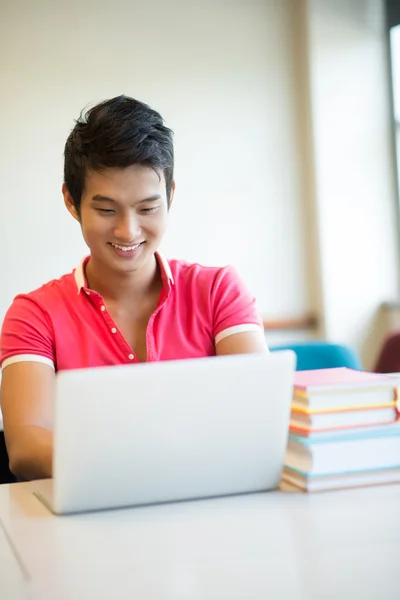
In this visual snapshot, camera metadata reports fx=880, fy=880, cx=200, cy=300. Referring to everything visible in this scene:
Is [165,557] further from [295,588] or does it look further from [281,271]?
[281,271]

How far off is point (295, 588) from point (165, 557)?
0.19 m

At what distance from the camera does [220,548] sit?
102 cm

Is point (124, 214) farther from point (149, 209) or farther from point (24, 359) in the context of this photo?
point (24, 359)

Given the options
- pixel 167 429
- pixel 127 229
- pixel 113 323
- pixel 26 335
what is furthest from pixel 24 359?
pixel 167 429

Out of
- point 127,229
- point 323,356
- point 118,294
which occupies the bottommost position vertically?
point 323,356

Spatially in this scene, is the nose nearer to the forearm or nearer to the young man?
the young man

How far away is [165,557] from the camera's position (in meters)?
0.99

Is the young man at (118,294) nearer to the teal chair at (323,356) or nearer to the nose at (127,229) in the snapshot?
the nose at (127,229)

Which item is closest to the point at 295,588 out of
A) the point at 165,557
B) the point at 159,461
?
the point at 165,557

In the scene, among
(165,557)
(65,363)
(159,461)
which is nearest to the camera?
(165,557)

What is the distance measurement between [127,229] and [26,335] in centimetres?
30

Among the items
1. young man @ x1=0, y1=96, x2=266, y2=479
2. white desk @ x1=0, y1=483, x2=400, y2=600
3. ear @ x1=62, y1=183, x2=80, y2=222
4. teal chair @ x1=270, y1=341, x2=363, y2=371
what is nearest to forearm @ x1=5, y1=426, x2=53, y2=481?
young man @ x1=0, y1=96, x2=266, y2=479

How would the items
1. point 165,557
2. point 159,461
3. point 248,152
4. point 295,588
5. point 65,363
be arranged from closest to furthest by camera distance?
point 295,588 → point 165,557 → point 159,461 → point 65,363 → point 248,152

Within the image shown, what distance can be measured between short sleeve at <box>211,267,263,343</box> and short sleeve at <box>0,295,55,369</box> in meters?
0.37
